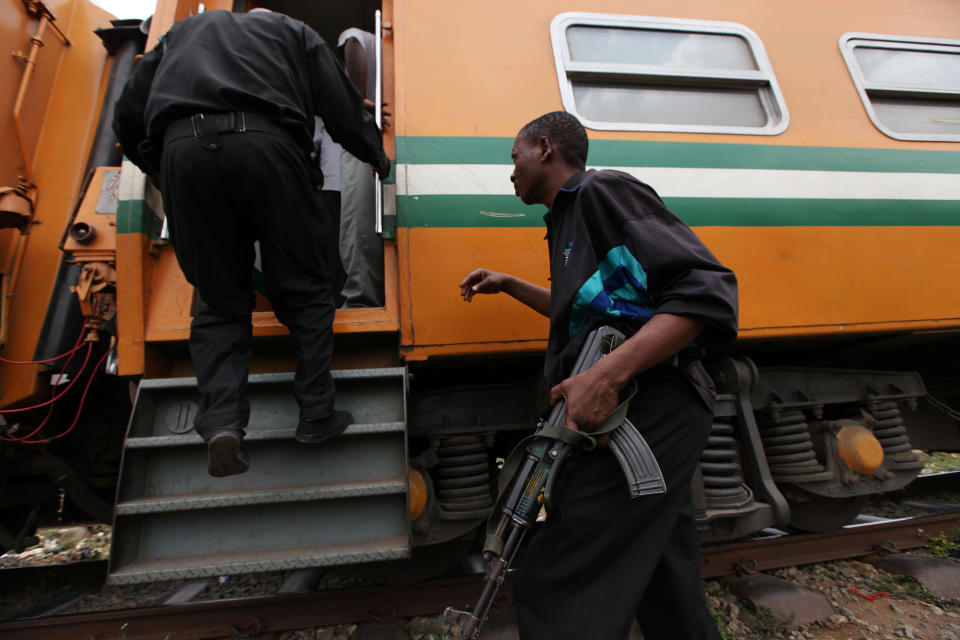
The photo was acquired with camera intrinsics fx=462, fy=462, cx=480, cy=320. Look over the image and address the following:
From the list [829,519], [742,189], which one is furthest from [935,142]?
[829,519]

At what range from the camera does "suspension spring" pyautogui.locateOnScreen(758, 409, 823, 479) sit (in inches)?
100

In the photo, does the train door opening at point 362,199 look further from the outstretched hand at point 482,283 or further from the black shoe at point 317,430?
the black shoe at point 317,430

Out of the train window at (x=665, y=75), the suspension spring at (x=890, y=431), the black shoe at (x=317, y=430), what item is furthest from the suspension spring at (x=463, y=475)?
the suspension spring at (x=890, y=431)

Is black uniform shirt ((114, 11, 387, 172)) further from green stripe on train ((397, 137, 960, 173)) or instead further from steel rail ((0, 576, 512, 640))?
steel rail ((0, 576, 512, 640))

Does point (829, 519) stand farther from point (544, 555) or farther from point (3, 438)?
point (3, 438)

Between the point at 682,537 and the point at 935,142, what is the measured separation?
2.92 meters

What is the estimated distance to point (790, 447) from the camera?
2559mm

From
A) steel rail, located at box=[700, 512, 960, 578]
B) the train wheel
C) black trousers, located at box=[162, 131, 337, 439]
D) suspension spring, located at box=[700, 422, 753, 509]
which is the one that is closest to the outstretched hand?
black trousers, located at box=[162, 131, 337, 439]

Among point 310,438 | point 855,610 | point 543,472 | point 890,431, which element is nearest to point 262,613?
point 310,438

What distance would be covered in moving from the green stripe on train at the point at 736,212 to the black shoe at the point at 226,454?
1114 millimetres

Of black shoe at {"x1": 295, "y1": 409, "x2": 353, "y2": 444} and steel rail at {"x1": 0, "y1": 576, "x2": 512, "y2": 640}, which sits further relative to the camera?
steel rail at {"x1": 0, "y1": 576, "x2": 512, "y2": 640}

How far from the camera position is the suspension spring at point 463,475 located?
2.19 metres

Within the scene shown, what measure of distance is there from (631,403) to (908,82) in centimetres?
308

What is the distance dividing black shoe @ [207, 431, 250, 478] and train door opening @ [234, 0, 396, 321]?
659mm
